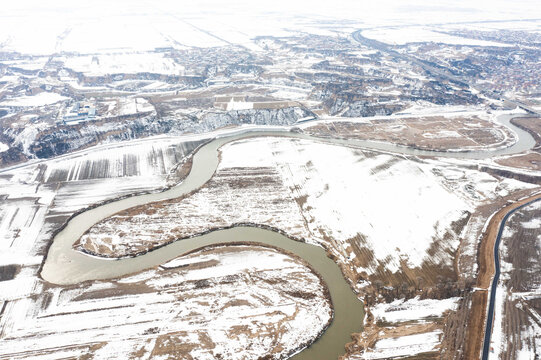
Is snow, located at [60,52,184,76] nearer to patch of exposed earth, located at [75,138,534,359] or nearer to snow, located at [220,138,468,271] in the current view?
snow, located at [220,138,468,271]

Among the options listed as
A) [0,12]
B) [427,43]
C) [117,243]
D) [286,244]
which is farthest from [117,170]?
[0,12]

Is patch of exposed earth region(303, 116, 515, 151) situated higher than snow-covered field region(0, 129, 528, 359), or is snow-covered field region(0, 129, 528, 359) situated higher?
patch of exposed earth region(303, 116, 515, 151)

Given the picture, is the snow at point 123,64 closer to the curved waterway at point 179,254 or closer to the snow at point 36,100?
the snow at point 36,100

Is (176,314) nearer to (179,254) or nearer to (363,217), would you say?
(179,254)

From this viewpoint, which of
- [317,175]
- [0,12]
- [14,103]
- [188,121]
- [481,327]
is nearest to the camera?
[481,327]

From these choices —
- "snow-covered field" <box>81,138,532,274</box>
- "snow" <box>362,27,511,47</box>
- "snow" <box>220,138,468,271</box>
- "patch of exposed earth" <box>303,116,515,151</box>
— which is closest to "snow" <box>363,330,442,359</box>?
"snow-covered field" <box>81,138,532,274</box>

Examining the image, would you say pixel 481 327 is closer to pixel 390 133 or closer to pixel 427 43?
pixel 390 133

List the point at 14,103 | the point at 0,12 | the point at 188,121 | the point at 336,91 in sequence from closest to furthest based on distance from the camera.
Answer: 1. the point at 188,121
2. the point at 14,103
3. the point at 336,91
4. the point at 0,12
